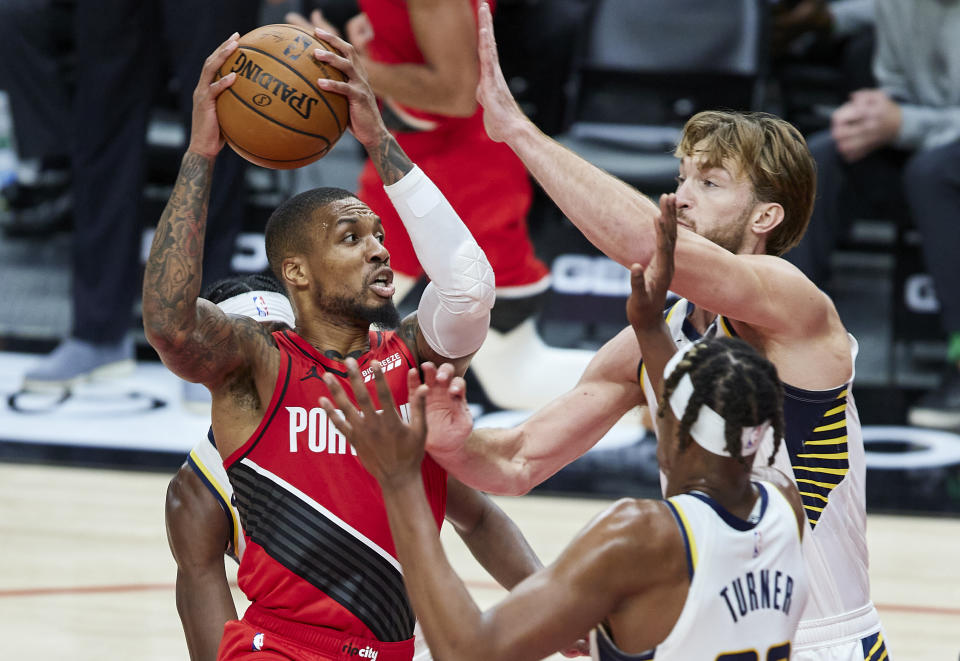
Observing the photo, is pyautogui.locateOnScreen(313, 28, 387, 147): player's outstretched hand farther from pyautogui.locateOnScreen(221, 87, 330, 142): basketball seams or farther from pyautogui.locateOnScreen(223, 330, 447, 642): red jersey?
pyautogui.locateOnScreen(223, 330, 447, 642): red jersey

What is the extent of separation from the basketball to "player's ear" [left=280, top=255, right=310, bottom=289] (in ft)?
0.79

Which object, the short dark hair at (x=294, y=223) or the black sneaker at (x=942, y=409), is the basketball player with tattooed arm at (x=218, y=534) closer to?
the short dark hair at (x=294, y=223)

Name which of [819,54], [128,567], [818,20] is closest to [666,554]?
[128,567]

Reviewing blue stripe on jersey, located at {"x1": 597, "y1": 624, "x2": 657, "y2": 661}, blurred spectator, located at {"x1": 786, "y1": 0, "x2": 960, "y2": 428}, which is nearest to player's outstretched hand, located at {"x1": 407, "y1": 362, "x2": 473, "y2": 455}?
blue stripe on jersey, located at {"x1": 597, "y1": 624, "x2": 657, "y2": 661}

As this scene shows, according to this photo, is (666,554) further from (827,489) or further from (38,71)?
(38,71)

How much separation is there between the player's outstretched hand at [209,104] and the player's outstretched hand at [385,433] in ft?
2.97

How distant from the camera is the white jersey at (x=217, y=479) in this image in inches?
146

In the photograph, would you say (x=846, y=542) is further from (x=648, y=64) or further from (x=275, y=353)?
(x=648, y=64)

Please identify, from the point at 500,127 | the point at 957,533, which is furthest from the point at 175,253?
the point at 957,533

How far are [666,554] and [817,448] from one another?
90cm

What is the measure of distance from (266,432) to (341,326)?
32 centimetres

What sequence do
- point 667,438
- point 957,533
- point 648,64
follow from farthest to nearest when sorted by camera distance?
point 648,64
point 957,533
point 667,438

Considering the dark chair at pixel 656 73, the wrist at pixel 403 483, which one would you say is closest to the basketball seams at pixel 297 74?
the wrist at pixel 403 483

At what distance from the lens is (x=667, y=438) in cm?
259
